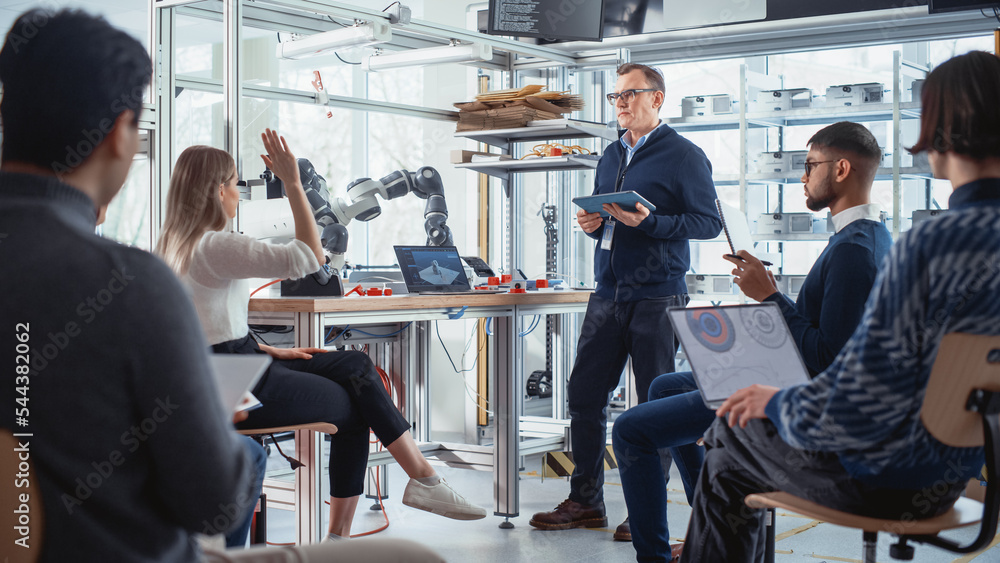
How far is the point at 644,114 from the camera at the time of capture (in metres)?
3.37

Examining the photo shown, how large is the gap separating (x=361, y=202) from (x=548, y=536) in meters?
1.53

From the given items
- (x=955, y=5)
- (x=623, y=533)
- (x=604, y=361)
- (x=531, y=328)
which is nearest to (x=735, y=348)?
(x=604, y=361)

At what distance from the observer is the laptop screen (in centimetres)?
331

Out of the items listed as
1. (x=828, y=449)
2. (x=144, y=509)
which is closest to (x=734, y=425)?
(x=828, y=449)

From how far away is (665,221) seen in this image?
3.12m

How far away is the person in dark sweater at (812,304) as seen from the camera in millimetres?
2035

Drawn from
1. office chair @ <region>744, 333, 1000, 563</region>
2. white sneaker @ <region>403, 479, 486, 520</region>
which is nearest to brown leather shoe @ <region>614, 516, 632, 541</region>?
white sneaker @ <region>403, 479, 486, 520</region>

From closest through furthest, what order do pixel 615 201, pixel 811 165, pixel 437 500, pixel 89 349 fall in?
pixel 89 349
pixel 811 165
pixel 437 500
pixel 615 201

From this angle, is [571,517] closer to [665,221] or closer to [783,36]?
[665,221]

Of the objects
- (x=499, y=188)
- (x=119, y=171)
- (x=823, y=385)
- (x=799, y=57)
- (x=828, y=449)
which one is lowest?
(x=828, y=449)

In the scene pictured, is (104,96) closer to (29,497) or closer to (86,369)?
(86,369)

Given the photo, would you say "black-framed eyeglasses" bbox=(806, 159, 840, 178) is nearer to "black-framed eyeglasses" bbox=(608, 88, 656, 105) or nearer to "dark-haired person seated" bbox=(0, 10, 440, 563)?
"black-framed eyeglasses" bbox=(608, 88, 656, 105)

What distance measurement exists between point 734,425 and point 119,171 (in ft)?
3.78

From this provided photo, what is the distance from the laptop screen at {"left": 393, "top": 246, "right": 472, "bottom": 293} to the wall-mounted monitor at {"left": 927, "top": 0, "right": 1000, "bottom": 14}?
7.77ft
